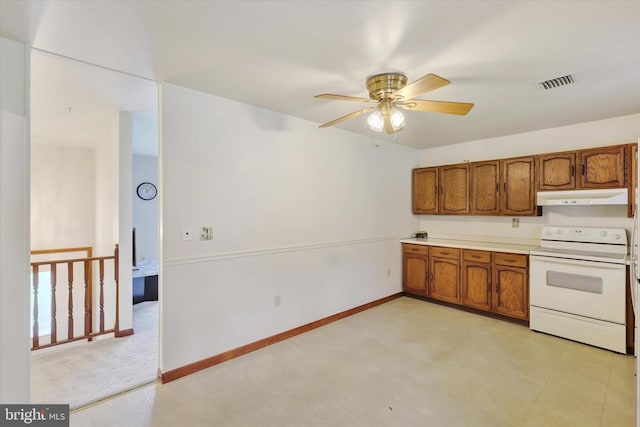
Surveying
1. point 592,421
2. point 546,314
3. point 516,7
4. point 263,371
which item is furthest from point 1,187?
point 546,314

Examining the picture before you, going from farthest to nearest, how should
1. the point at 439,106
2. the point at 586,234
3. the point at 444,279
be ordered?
the point at 444,279 → the point at 586,234 → the point at 439,106

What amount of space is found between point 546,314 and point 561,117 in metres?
2.20

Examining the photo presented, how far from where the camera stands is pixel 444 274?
427 cm

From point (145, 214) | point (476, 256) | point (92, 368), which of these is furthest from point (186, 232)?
point (145, 214)

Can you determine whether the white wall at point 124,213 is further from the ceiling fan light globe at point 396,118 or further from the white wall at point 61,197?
the ceiling fan light globe at point 396,118

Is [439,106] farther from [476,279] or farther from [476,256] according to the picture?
[476,279]

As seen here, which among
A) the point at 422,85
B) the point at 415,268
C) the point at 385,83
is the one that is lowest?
the point at 415,268

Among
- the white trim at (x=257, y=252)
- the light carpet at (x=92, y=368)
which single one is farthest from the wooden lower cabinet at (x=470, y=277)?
the light carpet at (x=92, y=368)

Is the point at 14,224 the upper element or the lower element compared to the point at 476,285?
upper

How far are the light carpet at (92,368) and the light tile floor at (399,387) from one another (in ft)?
0.62

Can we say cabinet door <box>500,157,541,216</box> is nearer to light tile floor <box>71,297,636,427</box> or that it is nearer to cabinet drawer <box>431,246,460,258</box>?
cabinet drawer <box>431,246,460,258</box>

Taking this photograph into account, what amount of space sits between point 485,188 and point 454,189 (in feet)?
1.41

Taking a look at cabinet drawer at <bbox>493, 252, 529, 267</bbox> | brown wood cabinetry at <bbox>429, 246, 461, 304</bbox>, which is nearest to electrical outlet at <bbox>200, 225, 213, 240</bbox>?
brown wood cabinetry at <bbox>429, 246, 461, 304</bbox>

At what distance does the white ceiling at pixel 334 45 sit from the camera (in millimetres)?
1550
